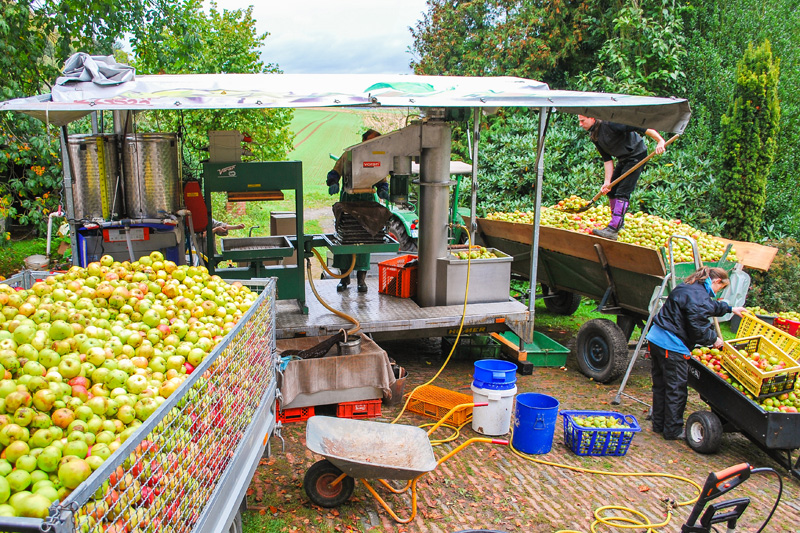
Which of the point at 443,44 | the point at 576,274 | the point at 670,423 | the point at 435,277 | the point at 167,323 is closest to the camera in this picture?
the point at 167,323

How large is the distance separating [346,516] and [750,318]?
4855 mm

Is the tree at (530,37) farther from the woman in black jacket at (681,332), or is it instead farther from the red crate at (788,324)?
the woman in black jacket at (681,332)

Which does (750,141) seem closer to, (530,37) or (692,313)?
(530,37)

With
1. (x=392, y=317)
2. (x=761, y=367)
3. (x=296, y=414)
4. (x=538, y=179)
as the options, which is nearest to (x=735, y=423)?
(x=761, y=367)

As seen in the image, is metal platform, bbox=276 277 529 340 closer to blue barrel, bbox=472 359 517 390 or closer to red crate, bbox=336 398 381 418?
red crate, bbox=336 398 381 418

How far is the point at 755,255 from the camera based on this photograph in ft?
26.2

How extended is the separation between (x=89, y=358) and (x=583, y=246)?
20.7 ft

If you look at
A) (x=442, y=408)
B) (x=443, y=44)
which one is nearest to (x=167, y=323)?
(x=442, y=408)

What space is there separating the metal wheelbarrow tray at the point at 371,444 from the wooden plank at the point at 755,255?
549cm

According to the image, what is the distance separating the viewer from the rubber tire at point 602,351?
7.58 metres

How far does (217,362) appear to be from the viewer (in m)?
3.36

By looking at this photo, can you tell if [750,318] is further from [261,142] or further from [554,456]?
[261,142]

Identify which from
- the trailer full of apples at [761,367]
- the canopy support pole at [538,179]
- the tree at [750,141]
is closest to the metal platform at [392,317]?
the canopy support pole at [538,179]

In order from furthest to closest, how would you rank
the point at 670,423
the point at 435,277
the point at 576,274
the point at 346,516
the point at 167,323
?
the point at 576,274 < the point at 435,277 < the point at 670,423 < the point at 346,516 < the point at 167,323
